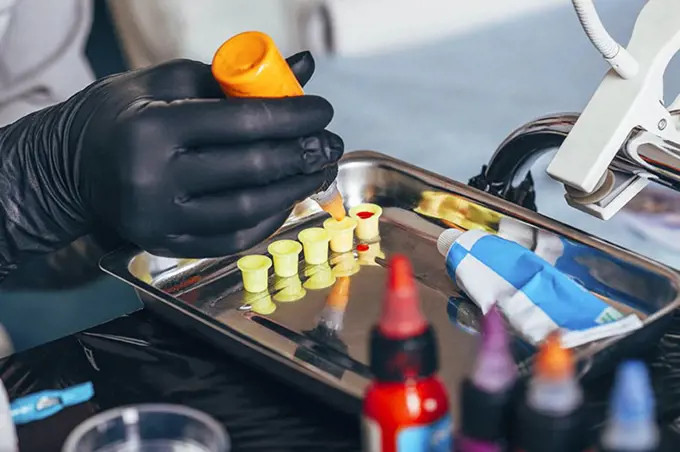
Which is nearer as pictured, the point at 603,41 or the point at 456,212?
the point at 603,41

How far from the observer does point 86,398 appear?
1.92ft

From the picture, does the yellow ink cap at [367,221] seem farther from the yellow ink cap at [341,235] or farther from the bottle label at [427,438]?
the bottle label at [427,438]

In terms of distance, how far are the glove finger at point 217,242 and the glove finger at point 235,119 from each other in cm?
7

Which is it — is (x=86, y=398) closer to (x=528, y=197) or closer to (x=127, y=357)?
(x=127, y=357)

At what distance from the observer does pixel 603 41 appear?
24.6 inches

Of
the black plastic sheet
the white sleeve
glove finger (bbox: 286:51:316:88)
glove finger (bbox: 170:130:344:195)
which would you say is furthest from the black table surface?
the white sleeve

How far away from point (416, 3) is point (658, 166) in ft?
5.69

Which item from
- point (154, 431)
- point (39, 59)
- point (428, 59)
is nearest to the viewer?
point (154, 431)

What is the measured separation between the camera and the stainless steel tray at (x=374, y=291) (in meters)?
0.58

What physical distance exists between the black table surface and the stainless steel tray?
0.02 meters

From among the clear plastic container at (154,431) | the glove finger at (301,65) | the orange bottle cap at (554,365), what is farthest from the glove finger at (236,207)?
the orange bottle cap at (554,365)

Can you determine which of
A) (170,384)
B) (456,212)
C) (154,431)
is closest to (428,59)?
(456,212)

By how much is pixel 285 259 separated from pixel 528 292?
0.61 ft

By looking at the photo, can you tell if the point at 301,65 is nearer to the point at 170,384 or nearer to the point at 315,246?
the point at 315,246
